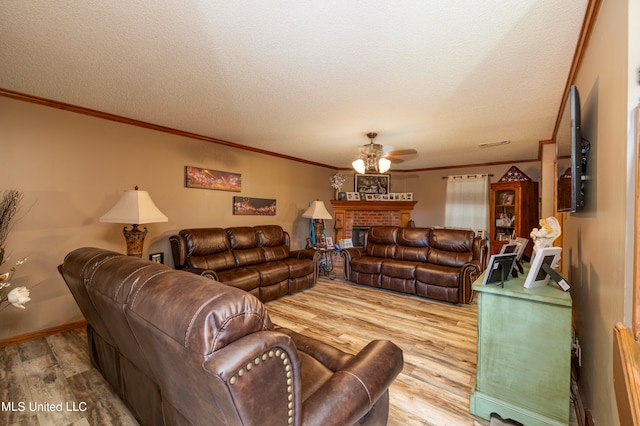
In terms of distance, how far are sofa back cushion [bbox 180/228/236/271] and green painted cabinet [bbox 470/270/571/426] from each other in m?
3.05

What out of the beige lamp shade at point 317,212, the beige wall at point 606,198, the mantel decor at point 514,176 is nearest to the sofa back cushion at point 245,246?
the beige lamp shade at point 317,212

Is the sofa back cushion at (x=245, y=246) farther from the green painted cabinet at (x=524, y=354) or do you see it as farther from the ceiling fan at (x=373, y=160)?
the green painted cabinet at (x=524, y=354)

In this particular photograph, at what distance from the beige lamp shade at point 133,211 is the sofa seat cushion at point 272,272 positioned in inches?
56.9

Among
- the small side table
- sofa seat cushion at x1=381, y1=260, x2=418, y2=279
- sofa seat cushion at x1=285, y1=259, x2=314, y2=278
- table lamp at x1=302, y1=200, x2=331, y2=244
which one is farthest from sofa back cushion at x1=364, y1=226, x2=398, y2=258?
sofa seat cushion at x1=285, y1=259, x2=314, y2=278

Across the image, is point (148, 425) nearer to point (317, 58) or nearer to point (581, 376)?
point (317, 58)

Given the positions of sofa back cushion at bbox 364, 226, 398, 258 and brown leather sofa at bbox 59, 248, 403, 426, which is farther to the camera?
sofa back cushion at bbox 364, 226, 398, 258

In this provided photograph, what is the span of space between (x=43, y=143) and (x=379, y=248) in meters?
4.53

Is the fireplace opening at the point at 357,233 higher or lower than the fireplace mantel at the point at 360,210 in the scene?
lower

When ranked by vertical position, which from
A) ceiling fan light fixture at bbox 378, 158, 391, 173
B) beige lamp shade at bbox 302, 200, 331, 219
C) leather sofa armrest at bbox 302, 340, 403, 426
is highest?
ceiling fan light fixture at bbox 378, 158, 391, 173

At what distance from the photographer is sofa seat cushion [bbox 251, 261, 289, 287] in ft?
11.9

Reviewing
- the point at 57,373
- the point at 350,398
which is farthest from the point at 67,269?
the point at 350,398

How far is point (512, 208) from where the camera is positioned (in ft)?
17.2

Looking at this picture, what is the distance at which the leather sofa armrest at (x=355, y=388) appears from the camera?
0.88 meters

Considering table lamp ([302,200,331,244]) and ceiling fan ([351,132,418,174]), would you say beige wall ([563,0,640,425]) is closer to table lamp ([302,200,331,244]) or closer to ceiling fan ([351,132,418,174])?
ceiling fan ([351,132,418,174])
